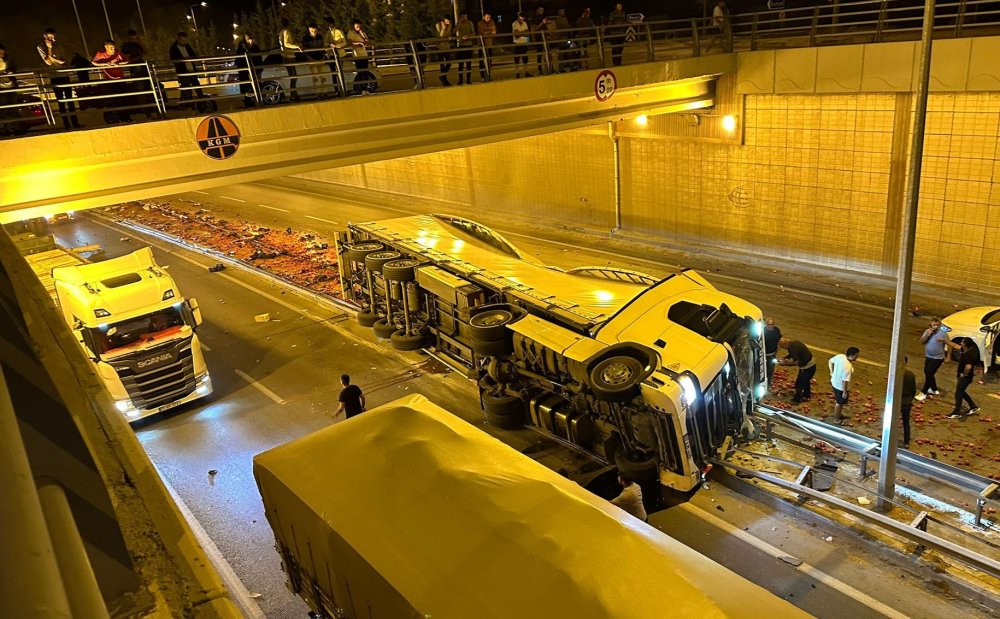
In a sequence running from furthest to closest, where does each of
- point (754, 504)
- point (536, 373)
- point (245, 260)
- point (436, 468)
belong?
point (245, 260)
point (536, 373)
point (754, 504)
point (436, 468)

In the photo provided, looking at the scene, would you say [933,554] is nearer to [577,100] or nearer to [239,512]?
[239,512]

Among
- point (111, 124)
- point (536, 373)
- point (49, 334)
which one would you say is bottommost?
point (536, 373)

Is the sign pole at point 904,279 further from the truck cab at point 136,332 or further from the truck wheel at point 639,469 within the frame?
the truck cab at point 136,332

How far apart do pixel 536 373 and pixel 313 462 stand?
4.99 m

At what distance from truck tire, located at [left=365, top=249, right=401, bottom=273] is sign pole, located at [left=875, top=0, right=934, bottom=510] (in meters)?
9.65

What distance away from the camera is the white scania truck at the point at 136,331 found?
12.6 m

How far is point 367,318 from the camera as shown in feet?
54.5

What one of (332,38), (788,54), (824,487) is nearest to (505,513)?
(824,487)

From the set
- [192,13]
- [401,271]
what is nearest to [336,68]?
[401,271]

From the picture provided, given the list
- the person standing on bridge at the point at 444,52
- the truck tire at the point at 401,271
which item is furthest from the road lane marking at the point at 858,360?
the person standing on bridge at the point at 444,52

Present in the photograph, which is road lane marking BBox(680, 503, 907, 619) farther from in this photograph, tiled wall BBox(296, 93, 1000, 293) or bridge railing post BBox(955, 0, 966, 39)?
bridge railing post BBox(955, 0, 966, 39)

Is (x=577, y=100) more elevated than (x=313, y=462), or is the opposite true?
(x=577, y=100)

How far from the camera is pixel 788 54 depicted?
17750 mm

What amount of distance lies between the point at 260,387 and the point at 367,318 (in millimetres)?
3122
